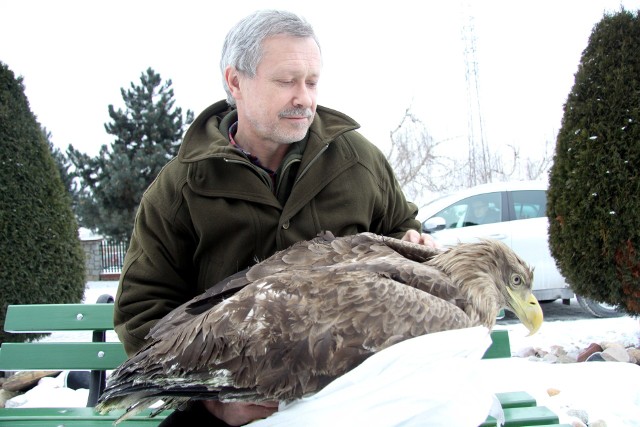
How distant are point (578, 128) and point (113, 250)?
19.9 m

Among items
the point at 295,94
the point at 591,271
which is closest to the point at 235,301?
the point at 295,94

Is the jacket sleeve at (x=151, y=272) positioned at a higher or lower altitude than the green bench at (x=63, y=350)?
higher

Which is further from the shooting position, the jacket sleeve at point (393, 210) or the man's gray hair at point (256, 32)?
the jacket sleeve at point (393, 210)

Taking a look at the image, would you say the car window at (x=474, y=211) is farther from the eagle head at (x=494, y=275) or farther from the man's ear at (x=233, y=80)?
the eagle head at (x=494, y=275)

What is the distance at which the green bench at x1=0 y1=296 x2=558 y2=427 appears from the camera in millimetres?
3223

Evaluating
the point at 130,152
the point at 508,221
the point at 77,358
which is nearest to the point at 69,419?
the point at 77,358

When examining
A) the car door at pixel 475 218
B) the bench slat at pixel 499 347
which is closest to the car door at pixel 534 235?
the car door at pixel 475 218

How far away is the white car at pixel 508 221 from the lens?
365 inches

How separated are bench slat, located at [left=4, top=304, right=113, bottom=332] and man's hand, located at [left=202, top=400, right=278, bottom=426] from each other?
65.2 inches

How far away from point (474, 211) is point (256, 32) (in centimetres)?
736

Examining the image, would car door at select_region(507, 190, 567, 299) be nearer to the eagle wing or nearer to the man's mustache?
the man's mustache

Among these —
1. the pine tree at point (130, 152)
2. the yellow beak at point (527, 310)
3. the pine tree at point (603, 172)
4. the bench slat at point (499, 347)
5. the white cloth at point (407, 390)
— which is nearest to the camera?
the white cloth at point (407, 390)

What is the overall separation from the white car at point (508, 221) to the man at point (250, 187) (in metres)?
6.23

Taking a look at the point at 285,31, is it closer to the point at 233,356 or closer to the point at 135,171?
the point at 233,356
